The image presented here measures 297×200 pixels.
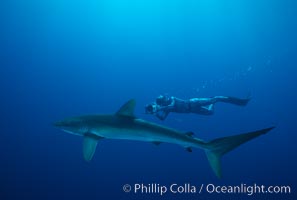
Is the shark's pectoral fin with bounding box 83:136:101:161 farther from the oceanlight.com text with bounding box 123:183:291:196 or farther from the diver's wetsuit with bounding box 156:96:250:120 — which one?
the oceanlight.com text with bounding box 123:183:291:196

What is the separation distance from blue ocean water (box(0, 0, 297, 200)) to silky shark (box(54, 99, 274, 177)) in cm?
1370

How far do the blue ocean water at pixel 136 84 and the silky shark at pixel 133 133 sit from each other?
13699mm

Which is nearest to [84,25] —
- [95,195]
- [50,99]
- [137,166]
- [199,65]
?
[50,99]

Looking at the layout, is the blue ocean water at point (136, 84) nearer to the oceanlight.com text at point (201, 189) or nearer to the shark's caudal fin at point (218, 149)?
the oceanlight.com text at point (201, 189)

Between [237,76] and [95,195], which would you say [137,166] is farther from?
[237,76]

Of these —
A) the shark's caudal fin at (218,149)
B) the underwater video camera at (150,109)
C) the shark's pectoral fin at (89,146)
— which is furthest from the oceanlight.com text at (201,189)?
the shark's caudal fin at (218,149)

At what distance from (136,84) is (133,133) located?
27.7m

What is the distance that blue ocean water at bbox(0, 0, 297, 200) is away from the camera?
2159 cm

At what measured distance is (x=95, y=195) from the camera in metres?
19.3

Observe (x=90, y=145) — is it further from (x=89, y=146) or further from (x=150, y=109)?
(x=150, y=109)

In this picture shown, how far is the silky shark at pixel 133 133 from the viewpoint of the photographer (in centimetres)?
558

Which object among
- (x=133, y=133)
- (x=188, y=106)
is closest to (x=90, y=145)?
(x=133, y=133)

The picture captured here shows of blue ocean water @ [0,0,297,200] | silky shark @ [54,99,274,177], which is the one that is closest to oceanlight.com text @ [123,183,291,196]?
blue ocean water @ [0,0,297,200]

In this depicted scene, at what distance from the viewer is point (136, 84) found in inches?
1314
